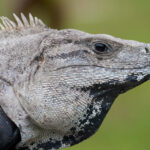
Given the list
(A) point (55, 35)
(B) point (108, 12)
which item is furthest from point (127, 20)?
(A) point (55, 35)

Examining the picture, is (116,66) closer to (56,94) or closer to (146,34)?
(56,94)

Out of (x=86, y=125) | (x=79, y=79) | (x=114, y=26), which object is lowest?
(x=86, y=125)

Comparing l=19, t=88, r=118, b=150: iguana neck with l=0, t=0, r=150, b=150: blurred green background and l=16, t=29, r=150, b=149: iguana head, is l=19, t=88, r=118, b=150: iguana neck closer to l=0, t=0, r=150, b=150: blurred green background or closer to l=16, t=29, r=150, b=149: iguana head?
l=16, t=29, r=150, b=149: iguana head

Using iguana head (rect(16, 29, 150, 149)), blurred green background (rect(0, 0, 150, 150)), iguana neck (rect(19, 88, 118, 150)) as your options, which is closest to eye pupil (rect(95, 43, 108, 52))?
iguana head (rect(16, 29, 150, 149))

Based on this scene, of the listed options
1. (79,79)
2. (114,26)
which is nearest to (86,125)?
(79,79)

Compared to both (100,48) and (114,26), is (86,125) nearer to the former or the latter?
(100,48)
